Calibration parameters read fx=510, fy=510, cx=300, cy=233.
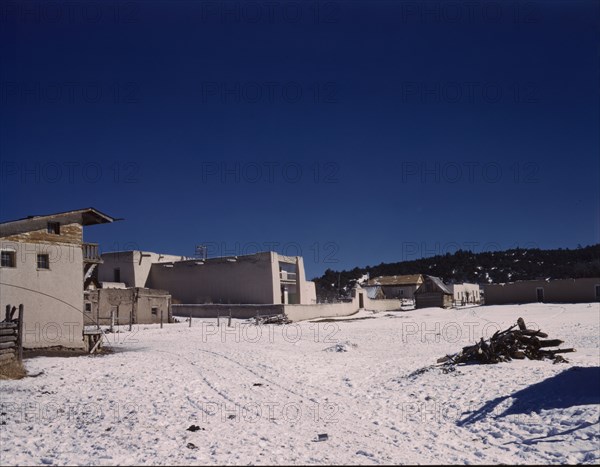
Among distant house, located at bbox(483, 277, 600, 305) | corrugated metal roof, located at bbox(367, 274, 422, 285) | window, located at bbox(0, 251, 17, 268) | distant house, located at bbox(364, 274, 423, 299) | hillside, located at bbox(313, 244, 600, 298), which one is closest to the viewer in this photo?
window, located at bbox(0, 251, 17, 268)

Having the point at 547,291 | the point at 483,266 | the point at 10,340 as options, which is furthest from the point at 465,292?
the point at 10,340

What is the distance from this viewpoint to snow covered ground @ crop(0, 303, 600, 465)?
9039 mm

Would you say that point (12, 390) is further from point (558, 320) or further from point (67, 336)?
point (558, 320)

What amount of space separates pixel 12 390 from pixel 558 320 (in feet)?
115

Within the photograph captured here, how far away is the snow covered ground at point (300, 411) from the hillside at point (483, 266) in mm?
110183

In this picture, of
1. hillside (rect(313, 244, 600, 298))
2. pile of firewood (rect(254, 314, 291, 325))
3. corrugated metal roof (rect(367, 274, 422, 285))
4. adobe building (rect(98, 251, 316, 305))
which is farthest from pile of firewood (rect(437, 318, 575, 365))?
hillside (rect(313, 244, 600, 298))

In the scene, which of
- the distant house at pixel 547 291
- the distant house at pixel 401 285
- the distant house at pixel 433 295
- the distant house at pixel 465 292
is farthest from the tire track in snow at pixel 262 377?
the distant house at pixel 401 285

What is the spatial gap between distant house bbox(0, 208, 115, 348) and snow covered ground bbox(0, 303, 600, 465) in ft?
11.0

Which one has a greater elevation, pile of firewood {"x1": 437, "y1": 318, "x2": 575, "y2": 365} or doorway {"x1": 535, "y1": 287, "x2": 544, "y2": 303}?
doorway {"x1": 535, "y1": 287, "x2": 544, "y2": 303}

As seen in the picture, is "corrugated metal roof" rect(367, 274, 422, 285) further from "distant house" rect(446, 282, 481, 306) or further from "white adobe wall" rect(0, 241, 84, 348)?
"white adobe wall" rect(0, 241, 84, 348)

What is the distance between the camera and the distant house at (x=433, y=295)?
209ft

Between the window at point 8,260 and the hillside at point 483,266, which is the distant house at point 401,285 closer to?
the hillside at point 483,266

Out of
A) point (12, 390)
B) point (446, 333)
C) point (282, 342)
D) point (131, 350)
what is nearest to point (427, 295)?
point (446, 333)

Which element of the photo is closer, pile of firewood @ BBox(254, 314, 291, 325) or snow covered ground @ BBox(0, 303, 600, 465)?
snow covered ground @ BBox(0, 303, 600, 465)
